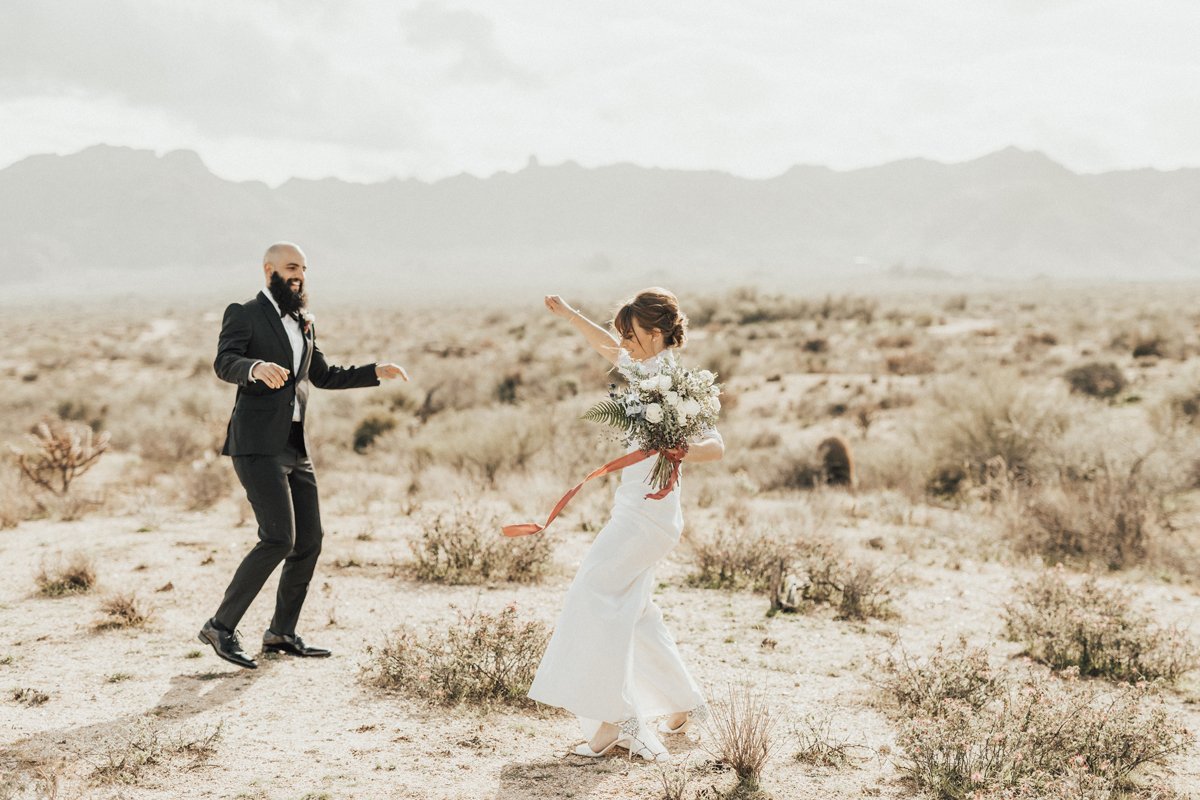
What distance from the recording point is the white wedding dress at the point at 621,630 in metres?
4.22

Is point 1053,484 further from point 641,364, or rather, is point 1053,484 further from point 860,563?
point 641,364

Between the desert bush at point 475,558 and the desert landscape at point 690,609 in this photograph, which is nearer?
the desert landscape at point 690,609

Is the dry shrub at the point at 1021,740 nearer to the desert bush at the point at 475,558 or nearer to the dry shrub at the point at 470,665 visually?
the dry shrub at the point at 470,665

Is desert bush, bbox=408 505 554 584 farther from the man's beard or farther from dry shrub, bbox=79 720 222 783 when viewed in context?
dry shrub, bbox=79 720 222 783

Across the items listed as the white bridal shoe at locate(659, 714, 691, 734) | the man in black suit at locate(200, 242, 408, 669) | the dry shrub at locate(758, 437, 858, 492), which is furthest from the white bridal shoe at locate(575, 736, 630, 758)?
the dry shrub at locate(758, 437, 858, 492)

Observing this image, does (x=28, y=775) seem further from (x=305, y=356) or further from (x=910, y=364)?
(x=910, y=364)

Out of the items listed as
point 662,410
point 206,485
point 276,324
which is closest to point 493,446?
point 206,485

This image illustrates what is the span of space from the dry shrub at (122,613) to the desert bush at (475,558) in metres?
2.09

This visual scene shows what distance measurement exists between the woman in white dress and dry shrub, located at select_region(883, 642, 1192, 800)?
1.13 m

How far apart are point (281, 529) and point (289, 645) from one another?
0.95 m

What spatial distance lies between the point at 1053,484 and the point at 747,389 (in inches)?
360

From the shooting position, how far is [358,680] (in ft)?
Result: 18.4

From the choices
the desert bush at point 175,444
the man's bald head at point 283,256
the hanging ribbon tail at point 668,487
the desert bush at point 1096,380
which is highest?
the man's bald head at point 283,256

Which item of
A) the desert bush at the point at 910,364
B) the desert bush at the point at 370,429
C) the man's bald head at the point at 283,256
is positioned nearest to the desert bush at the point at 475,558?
the man's bald head at the point at 283,256
